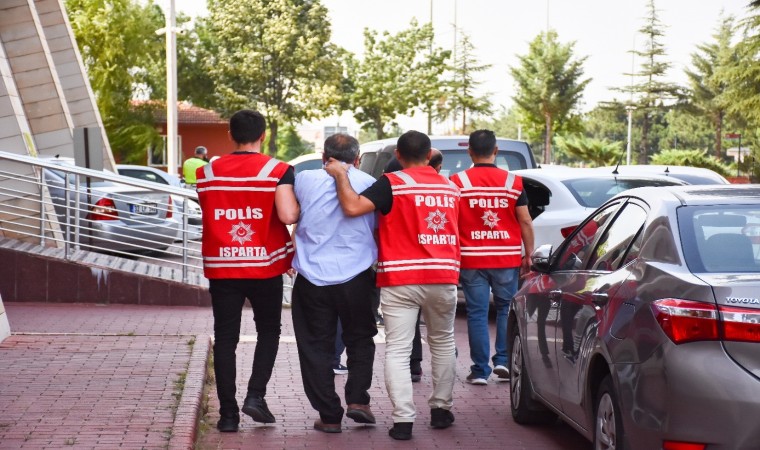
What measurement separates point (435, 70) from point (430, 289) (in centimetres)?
5857

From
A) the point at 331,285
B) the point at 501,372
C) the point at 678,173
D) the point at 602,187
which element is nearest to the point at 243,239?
the point at 331,285

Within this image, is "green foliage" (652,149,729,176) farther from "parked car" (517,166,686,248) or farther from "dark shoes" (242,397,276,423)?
"dark shoes" (242,397,276,423)

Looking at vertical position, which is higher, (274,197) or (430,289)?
(274,197)

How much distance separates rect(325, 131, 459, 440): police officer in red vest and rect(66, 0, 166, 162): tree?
47.4 meters

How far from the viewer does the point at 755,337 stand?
4691 mm

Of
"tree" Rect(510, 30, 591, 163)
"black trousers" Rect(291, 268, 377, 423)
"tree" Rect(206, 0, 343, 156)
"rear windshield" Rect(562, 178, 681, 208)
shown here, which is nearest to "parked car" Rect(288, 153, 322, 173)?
"rear windshield" Rect(562, 178, 681, 208)

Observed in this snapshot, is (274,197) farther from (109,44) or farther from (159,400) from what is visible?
(109,44)

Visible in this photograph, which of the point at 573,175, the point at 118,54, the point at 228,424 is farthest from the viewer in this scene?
the point at 118,54

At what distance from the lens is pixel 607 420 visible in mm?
5637

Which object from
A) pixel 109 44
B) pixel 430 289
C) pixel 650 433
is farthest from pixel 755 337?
pixel 109 44

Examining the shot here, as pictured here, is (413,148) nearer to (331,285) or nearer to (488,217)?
(331,285)

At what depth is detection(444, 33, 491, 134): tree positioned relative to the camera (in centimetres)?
7325

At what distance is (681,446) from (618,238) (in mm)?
1552

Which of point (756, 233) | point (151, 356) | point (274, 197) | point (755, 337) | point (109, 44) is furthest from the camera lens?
point (109, 44)
